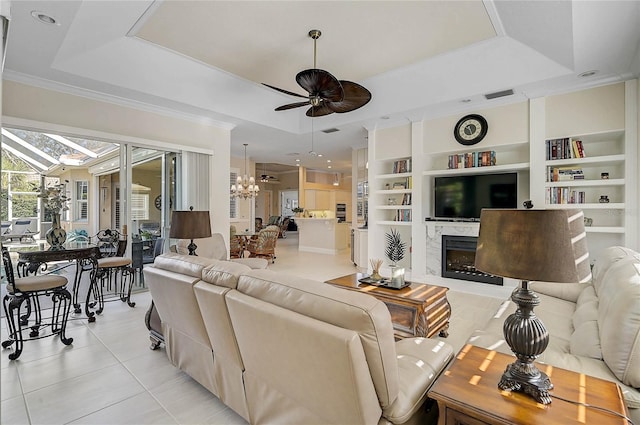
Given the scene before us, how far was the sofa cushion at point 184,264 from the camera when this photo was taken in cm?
220

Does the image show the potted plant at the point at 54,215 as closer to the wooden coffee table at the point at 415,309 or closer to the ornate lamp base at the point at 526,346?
the wooden coffee table at the point at 415,309

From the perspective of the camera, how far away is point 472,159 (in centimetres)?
503

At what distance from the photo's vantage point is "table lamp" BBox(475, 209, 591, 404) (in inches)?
52.4

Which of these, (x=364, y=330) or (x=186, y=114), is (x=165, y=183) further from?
(x=364, y=330)

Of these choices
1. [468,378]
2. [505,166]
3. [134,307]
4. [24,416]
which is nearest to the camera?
[468,378]

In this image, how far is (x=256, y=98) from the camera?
552 centimetres

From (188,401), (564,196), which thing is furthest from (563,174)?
(188,401)

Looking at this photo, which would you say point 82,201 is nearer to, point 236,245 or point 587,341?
point 236,245

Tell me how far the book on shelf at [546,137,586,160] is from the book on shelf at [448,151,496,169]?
70 cm

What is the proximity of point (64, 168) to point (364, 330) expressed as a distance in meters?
4.69

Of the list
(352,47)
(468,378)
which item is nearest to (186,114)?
(352,47)

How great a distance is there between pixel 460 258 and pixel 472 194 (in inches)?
40.4

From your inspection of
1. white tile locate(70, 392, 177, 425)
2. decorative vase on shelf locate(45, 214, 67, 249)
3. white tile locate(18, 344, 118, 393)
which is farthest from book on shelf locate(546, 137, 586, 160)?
decorative vase on shelf locate(45, 214, 67, 249)

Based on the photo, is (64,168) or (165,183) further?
(165,183)
